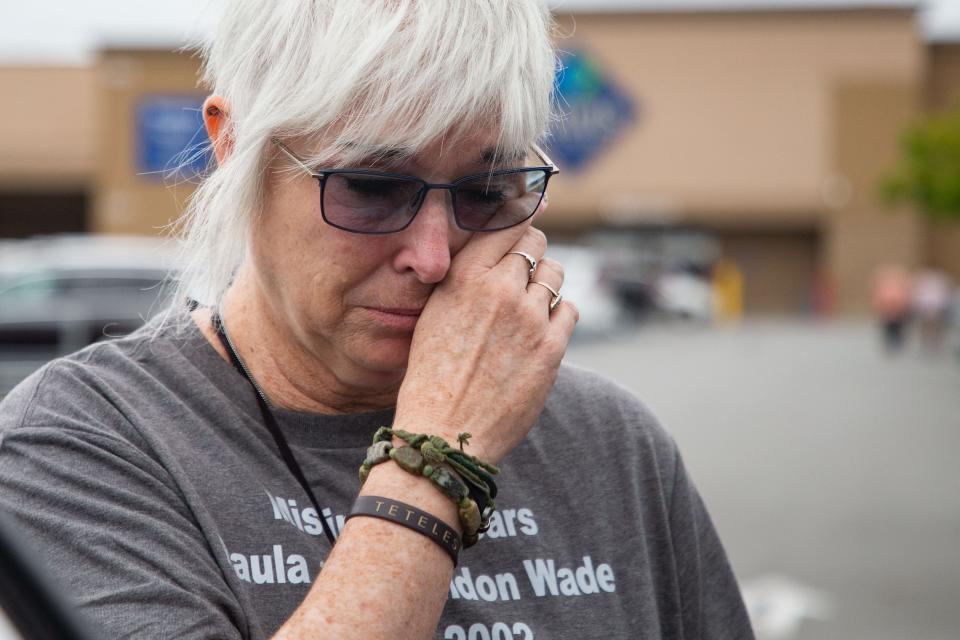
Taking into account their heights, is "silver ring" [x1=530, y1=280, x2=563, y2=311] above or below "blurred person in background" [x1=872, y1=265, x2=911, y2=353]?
above

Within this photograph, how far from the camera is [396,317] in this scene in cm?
157

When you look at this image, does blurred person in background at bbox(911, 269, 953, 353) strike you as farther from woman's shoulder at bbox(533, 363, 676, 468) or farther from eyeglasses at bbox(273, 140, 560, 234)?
eyeglasses at bbox(273, 140, 560, 234)

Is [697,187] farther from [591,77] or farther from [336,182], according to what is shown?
[336,182]

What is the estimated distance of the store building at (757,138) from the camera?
4012 centimetres

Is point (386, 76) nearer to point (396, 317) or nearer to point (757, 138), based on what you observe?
point (396, 317)

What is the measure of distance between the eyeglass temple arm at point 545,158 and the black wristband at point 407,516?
0.55 meters

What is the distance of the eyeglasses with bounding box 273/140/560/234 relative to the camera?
151 cm

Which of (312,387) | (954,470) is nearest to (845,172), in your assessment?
(954,470)

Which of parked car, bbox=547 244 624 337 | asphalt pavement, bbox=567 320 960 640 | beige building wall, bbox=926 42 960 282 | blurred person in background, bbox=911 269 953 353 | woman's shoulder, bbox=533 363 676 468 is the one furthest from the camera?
beige building wall, bbox=926 42 960 282

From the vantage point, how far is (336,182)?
1.51 meters

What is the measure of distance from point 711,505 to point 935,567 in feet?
5.66

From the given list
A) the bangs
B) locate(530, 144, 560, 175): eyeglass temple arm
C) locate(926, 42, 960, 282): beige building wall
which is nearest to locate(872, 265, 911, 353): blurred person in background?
locate(926, 42, 960, 282): beige building wall

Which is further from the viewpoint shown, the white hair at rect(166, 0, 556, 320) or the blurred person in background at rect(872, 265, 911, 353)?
the blurred person in background at rect(872, 265, 911, 353)

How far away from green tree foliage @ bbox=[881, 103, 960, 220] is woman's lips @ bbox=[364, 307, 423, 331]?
31.5 meters
